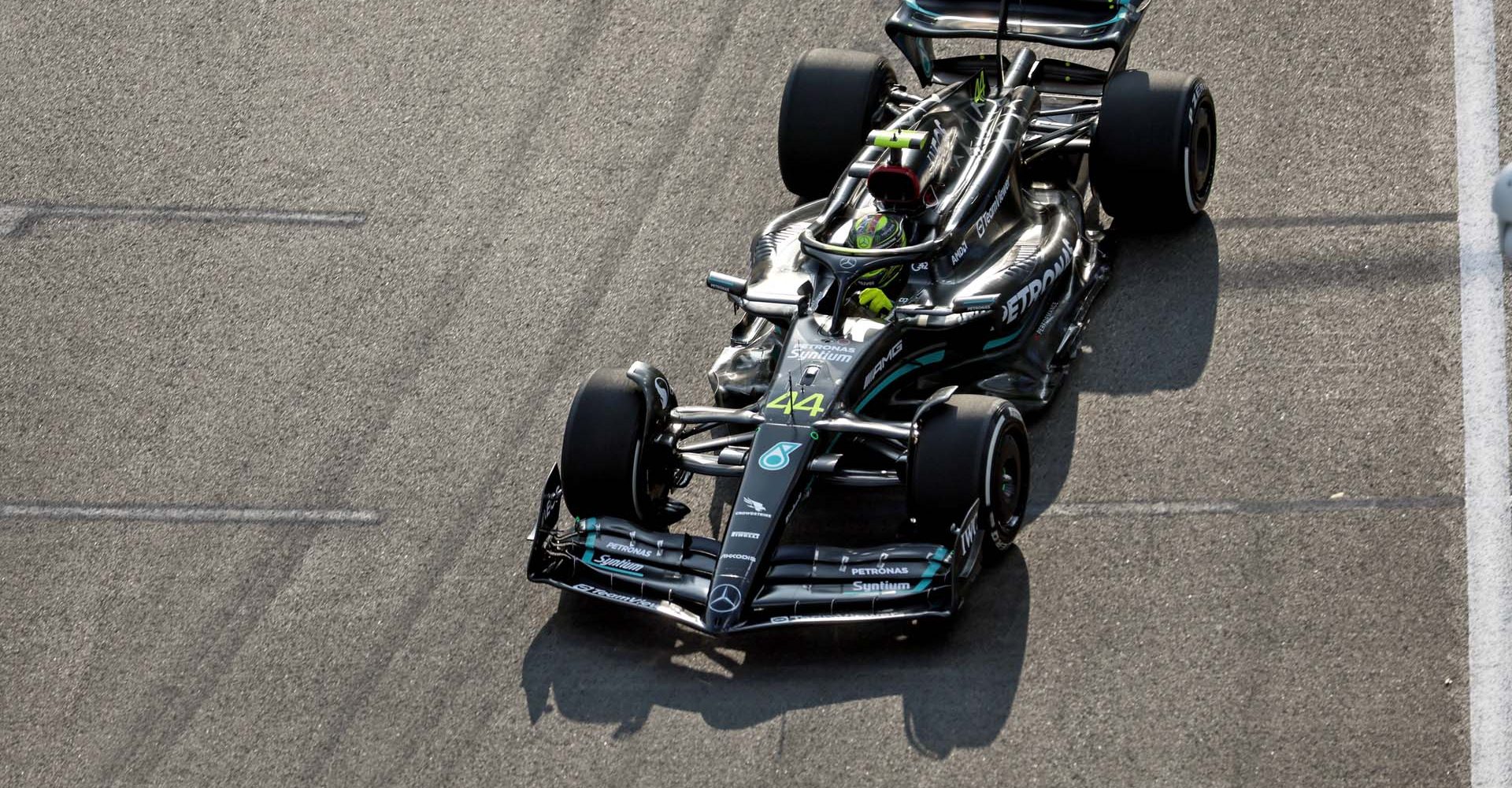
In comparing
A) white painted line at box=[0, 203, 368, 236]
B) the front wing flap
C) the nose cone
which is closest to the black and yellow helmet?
the front wing flap

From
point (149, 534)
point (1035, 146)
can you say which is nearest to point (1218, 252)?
point (1035, 146)

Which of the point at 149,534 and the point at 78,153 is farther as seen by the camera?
the point at 78,153

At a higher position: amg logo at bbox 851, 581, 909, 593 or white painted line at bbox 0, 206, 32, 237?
amg logo at bbox 851, 581, 909, 593

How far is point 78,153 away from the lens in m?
12.5

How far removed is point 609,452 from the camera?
8383mm

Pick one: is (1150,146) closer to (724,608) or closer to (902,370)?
(902,370)

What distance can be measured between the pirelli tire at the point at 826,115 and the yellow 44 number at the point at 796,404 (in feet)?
8.55

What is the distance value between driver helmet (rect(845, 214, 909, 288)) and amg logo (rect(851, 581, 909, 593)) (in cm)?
186

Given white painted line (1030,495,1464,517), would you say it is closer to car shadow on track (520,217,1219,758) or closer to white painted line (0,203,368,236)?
car shadow on track (520,217,1219,758)

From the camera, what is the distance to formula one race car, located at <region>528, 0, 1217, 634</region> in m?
7.94

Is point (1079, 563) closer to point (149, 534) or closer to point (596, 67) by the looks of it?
point (149, 534)

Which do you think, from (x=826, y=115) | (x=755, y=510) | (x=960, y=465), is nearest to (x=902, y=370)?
(x=960, y=465)

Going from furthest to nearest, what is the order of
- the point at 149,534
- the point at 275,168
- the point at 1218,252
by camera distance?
the point at 275,168 < the point at 1218,252 < the point at 149,534

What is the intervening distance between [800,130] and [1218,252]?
8.01 feet
